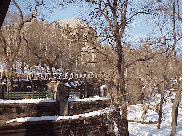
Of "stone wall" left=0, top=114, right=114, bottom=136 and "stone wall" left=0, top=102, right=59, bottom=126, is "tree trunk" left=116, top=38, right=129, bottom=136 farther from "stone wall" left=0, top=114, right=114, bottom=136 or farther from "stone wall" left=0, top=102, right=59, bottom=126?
"stone wall" left=0, top=102, right=59, bottom=126

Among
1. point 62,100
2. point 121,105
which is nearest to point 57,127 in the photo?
point 62,100

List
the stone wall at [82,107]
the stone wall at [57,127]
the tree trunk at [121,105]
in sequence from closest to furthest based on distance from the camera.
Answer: the tree trunk at [121,105], the stone wall at [57,127], the stone wall at [82,107]

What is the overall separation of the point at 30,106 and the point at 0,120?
1.60m

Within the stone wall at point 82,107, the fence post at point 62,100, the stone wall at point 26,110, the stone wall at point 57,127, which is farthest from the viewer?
the stone wall at point 82,107

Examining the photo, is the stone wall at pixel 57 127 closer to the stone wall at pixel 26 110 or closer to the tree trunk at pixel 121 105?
the stone wall at pixel 26 110

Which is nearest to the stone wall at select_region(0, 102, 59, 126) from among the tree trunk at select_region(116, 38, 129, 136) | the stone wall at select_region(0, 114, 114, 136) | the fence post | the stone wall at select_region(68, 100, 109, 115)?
the fence post

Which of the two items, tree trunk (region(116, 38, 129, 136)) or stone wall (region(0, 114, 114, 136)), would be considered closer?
tree trunk (region(116, 38, 129, 136))

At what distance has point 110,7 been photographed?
9.28 meters

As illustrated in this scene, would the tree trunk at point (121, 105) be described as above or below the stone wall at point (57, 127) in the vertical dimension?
above

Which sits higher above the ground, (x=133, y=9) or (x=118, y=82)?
(x=133, y=9)

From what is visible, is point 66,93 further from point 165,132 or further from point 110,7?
point 165,132

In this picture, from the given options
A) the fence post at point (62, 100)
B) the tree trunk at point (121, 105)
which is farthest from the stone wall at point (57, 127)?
the tree trunk at point (121, 105)

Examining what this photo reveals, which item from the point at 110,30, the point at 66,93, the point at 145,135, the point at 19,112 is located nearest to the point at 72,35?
the point at 110,30

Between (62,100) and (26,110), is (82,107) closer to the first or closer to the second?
(62,100)
